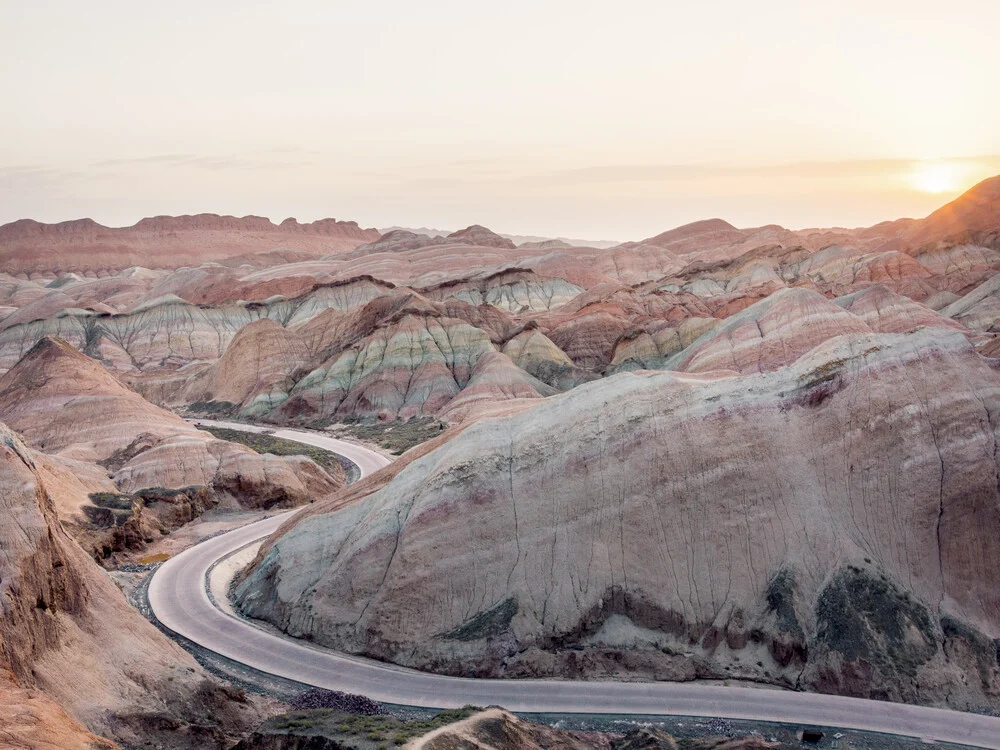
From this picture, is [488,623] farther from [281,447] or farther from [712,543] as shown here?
[281,447]

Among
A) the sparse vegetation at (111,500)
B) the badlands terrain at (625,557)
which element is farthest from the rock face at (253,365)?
the badlands terrain at (625,557)

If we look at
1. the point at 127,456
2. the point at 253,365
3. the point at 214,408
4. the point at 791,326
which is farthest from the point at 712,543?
the point at 253,365

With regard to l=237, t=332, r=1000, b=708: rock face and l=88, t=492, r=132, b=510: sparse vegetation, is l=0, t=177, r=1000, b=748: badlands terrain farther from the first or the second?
l=88, t=492, r=132, b=510: sparse vegetation

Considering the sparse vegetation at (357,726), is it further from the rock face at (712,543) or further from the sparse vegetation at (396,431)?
the sparse vegetation at (396,431)

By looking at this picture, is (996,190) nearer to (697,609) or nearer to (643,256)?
(643,256)

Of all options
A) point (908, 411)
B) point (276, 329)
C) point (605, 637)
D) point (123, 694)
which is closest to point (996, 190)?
point (276, 329)
